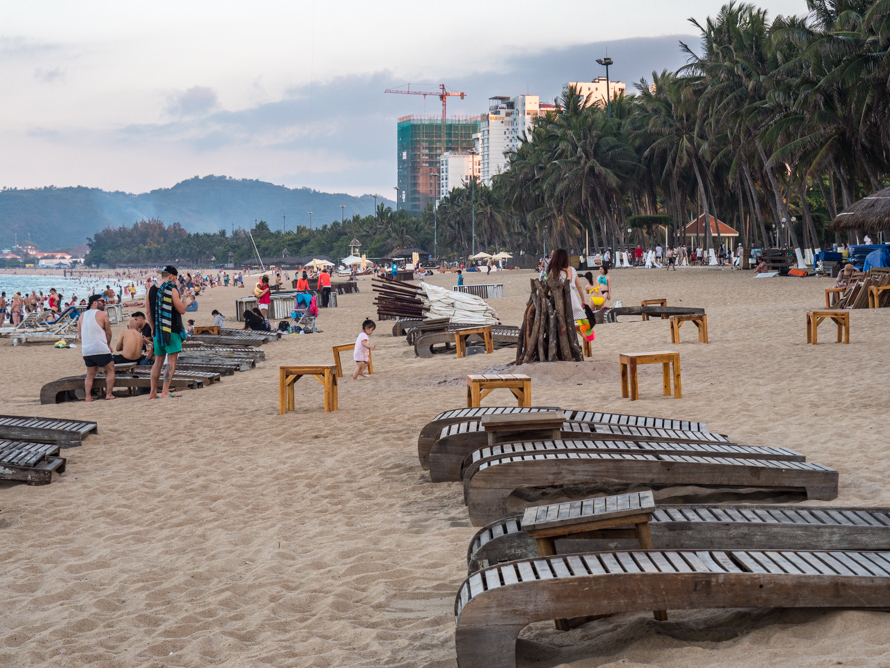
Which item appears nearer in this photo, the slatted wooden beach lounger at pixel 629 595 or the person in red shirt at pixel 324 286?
the slatted wooden beach lounger at pixel 629 595

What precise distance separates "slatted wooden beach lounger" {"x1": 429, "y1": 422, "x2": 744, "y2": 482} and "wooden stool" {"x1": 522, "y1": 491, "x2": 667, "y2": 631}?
1.63 m

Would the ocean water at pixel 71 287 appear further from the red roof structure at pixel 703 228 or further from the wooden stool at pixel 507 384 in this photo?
the wooden stool at pixel 507 384

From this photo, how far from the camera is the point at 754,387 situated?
9.04 metres

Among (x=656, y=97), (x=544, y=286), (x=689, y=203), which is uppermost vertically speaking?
(x=656, y=97)

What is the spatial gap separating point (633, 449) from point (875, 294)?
45.9 ft

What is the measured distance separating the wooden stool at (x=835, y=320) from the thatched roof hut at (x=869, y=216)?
9.93 meters

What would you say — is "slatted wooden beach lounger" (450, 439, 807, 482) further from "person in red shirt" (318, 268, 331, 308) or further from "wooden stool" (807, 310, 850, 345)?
"person in red shirt" (318, 268, 331, 308)

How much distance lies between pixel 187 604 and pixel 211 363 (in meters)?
10.4

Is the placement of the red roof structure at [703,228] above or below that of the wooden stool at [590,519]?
above

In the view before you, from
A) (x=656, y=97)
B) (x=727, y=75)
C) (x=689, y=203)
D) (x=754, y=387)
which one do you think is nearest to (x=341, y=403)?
(x=754, y=387)

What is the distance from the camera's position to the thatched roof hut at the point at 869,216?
2095cm

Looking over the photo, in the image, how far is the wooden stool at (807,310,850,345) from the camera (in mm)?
12211

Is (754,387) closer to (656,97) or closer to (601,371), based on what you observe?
(601,371)

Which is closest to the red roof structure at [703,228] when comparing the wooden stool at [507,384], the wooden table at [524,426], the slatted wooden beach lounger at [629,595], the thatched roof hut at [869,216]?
the thatched roof hut at [869,216]
